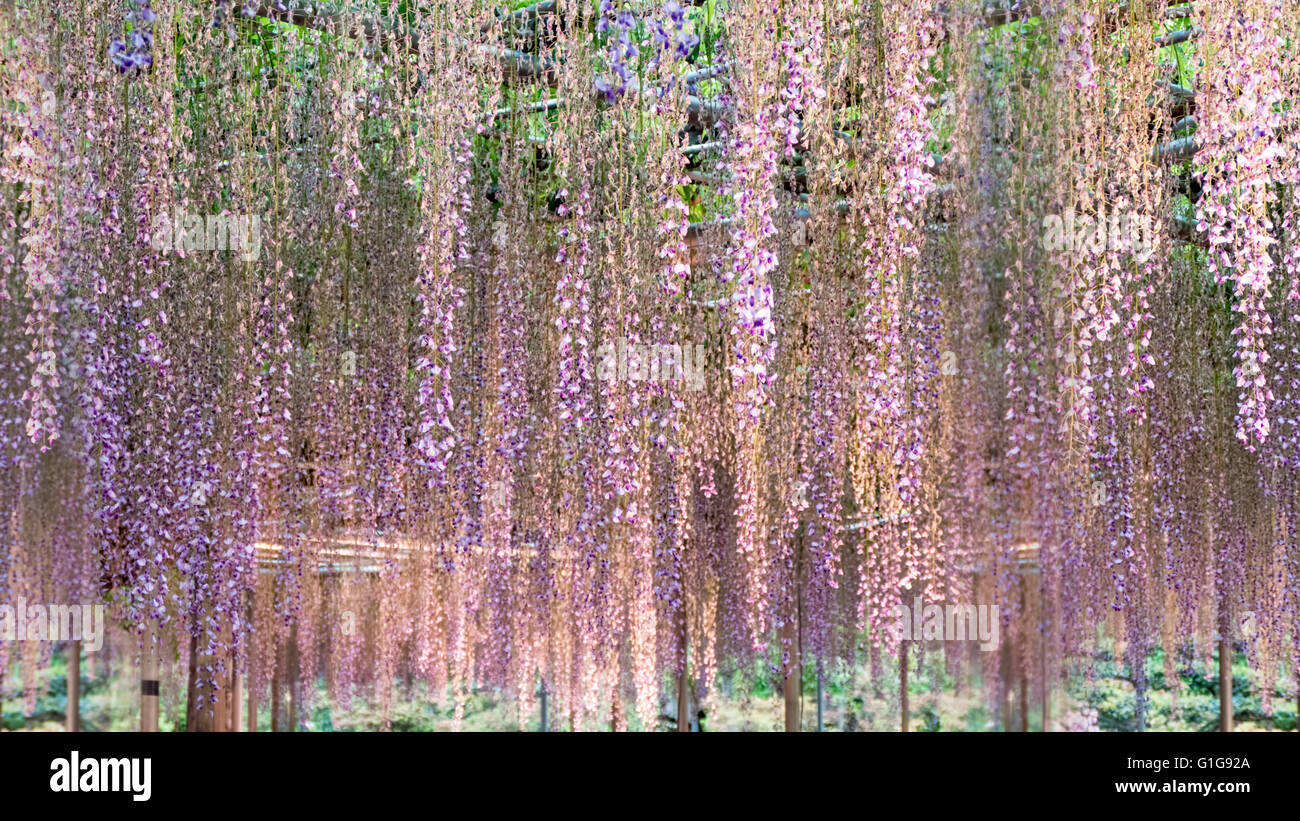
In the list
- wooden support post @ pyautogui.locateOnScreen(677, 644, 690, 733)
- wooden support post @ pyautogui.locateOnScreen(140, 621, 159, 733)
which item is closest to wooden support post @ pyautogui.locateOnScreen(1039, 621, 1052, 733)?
wooden support post @ pyautogui.locateOnScreen(677, 644, 690, 733)

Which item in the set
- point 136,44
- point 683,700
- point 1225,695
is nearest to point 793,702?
point 683,700

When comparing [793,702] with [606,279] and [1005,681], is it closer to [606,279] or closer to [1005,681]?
[1005,681]

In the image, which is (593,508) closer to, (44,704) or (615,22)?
(615,22)

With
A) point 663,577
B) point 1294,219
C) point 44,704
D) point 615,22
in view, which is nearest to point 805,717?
point 44,704

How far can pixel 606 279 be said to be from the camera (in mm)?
3631

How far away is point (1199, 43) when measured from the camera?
3486 millimetres

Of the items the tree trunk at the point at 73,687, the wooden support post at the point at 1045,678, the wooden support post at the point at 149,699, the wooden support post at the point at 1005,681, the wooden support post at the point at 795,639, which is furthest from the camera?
the wooden support post at the point at 149,699

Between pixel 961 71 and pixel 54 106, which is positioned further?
pixel 961 71

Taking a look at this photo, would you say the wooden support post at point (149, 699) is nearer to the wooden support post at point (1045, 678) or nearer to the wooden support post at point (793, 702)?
the wooden support post at point (793, 702)

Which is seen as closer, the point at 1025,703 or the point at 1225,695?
the point at 1025,703

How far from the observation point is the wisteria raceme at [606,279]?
3441mm

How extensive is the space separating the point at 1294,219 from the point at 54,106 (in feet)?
13.3

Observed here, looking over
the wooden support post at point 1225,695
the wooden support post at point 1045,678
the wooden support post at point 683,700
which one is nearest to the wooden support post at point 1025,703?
the wooden support post at point 1045,678

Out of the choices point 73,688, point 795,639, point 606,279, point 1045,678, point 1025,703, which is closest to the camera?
point 606,279
